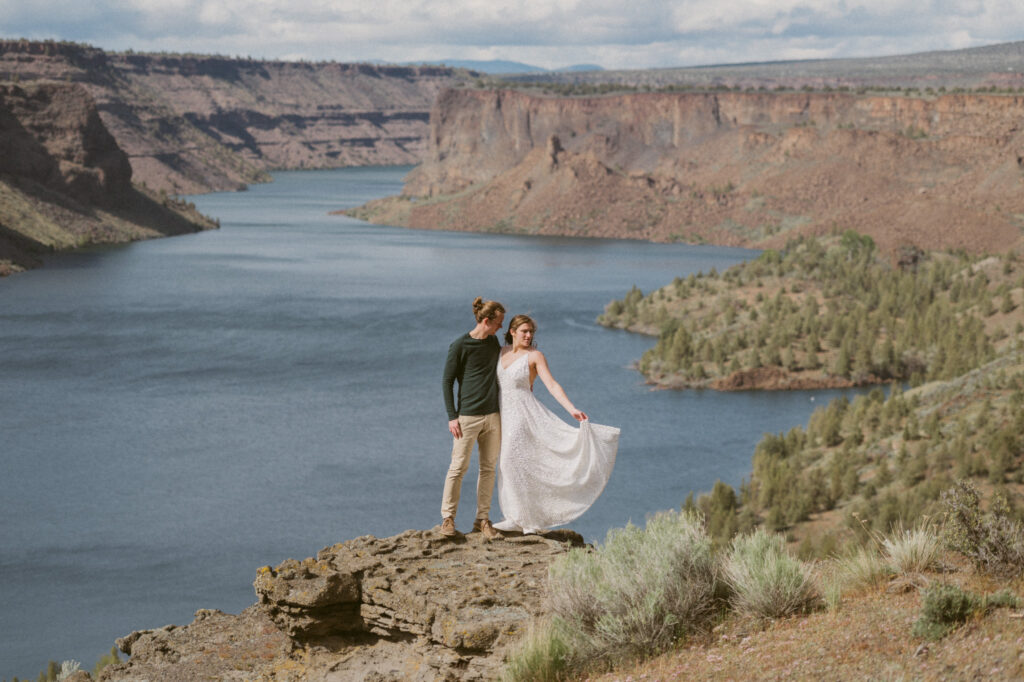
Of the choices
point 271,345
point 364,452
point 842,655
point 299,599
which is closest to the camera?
point 842,655

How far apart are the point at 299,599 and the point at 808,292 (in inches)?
4051

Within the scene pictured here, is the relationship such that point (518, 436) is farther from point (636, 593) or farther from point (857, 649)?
point (857, 649)

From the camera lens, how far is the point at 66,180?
17550 centimetres

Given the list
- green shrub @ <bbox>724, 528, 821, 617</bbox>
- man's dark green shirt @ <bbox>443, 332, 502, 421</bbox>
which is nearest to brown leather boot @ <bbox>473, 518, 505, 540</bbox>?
man's dark green shirt @ <bbox>443, 332, 502, 421</bbox>

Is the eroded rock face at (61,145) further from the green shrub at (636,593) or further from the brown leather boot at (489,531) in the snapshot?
the green shrub at (636,593)

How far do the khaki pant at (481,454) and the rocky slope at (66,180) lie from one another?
14752 centimetres

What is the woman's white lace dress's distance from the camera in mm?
15477

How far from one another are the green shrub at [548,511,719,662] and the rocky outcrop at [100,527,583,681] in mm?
672

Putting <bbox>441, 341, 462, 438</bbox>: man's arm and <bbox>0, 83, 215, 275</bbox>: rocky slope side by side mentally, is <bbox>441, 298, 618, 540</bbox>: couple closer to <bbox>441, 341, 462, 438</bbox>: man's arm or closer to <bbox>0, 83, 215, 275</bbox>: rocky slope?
<bbox>441, 341, 462, 438</bbox>: man's arm

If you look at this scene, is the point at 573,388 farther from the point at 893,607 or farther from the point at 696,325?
the point at 893,607

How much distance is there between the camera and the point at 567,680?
12.7 m

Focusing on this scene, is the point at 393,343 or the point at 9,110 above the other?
the point at 9,110

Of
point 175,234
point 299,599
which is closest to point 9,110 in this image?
point 175,234

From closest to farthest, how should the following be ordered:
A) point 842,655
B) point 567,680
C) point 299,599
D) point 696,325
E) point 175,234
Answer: point 842,655
point 567,680
point 299,599
point 696,325
point 175,234
